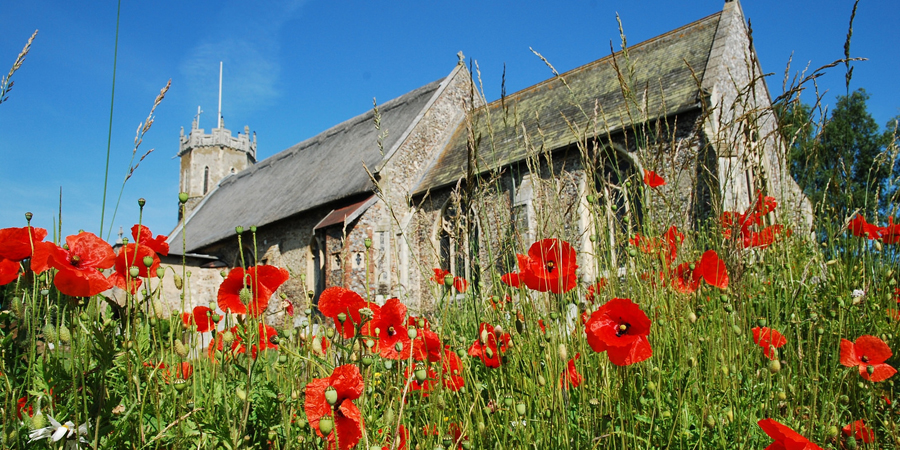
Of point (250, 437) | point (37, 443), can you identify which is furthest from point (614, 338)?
point (37, 443)

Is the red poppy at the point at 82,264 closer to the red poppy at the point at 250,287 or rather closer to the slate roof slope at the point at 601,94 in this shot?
the red poppy at the point at 250,287

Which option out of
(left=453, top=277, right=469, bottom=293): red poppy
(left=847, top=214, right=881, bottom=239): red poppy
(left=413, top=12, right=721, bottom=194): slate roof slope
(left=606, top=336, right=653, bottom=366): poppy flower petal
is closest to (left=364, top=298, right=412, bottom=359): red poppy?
(left=606, top=336, right=653, bottom=366): poppy flower petal

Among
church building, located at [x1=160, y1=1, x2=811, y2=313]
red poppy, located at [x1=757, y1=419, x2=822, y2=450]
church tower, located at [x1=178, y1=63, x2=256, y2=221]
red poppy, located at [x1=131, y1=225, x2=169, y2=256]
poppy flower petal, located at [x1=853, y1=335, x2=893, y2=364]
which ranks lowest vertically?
red poppy, located at [x1=757, y1=419, x2=822, y2=450]

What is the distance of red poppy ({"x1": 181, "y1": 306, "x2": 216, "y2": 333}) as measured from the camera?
162 cm

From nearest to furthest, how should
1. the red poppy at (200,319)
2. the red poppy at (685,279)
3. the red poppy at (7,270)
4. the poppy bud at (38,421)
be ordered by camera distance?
the poppy bud at (38,421) → the red poppy at (7,270) → the red poppy at (200,319) → the red poppy at (685,279)

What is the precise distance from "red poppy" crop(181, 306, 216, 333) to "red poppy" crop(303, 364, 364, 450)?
67 cm

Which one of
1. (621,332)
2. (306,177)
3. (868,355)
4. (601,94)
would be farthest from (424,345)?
(306,177)

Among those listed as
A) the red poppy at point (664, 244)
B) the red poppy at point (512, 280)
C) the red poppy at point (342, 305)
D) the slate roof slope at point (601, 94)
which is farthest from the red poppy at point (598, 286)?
the slate roof slope at point (601, 94)

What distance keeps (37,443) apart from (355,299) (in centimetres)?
77

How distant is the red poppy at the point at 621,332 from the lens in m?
1.08

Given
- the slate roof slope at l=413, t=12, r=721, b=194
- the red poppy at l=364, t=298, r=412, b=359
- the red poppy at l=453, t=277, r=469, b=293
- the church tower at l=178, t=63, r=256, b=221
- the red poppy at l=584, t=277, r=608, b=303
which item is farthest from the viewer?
the church tower at l=178, t=63, r=256, b=221

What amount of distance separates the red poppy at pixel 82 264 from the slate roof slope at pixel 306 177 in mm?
11103

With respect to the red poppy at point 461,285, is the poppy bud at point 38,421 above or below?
below

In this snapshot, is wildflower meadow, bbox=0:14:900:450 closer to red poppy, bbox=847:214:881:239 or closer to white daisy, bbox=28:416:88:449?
white daisy, bbox=28:416:88:449
